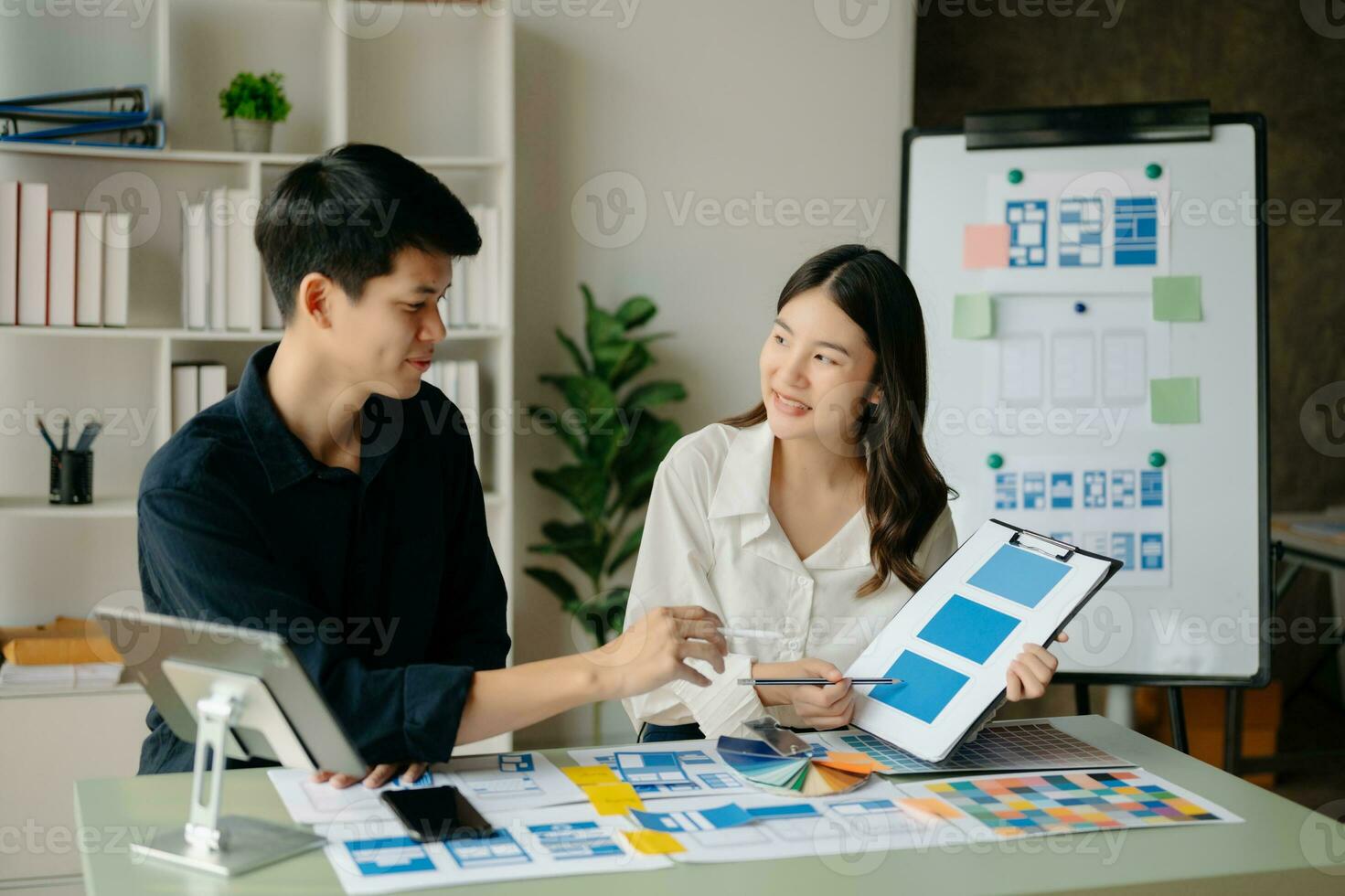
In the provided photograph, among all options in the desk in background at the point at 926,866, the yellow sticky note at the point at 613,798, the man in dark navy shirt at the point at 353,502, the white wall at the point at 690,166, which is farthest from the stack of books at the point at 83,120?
the yellow sticky note at the point at 613,798

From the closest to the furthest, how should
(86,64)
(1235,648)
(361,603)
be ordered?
(361,603)
(1235,648)
(86,64)

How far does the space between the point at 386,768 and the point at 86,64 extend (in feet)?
9.00

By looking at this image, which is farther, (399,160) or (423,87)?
(423,87)

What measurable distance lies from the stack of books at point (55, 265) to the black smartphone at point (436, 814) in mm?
2284

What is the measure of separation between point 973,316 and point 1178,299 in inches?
18.0

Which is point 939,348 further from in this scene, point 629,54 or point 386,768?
point 386,768

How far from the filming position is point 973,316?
308 centimetres

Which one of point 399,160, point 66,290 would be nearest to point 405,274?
point 399,160

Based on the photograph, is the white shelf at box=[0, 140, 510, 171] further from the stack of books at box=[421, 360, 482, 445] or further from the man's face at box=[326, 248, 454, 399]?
the man's face at box=[326, 248, 454, 399]

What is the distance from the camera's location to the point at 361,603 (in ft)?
6.10

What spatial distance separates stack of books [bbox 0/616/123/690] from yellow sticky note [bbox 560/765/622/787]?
6.45 ft

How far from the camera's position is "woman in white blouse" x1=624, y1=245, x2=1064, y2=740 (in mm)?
2139

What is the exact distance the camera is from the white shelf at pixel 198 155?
331cm

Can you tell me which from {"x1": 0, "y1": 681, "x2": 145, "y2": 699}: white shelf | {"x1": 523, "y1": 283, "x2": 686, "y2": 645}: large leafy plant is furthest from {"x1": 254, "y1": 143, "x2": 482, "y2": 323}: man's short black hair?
{"x1": 523, "y1": 283, "x2": 686, "y2": 645}: large leafy plant
